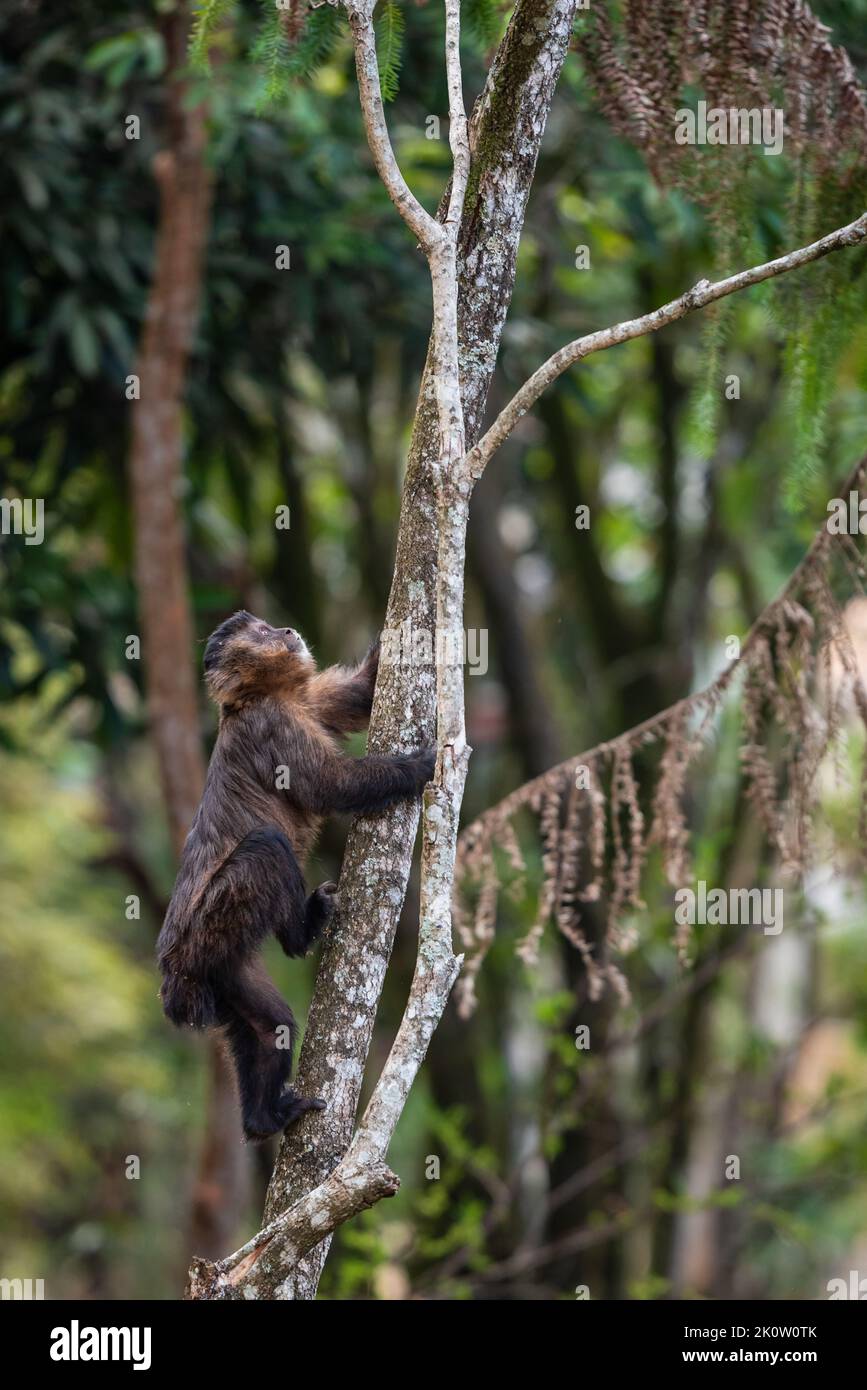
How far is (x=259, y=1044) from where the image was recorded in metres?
4.60

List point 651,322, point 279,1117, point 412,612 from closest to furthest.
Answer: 1. point 651,322
2. point 412,612
3. point 279,1117

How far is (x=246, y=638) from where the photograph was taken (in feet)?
17.0

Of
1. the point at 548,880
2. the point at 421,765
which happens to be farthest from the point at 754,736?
the point at 421,765

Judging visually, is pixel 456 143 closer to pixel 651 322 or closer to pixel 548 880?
pixel 651 322

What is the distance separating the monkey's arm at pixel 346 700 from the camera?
16.8ft

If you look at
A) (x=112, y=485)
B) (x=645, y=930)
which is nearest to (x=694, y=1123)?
(x=645, y=930)

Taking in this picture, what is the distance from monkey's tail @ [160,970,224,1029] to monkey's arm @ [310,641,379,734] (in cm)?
99

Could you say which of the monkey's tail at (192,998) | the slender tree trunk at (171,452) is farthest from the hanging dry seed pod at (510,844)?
the slender tree trunk at (171,452)

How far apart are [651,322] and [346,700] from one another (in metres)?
1.88

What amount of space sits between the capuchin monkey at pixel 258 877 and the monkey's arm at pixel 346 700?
0.08 m

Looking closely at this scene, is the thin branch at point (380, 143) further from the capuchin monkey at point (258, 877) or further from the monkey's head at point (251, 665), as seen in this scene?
the monkey's head at point (251, 665)

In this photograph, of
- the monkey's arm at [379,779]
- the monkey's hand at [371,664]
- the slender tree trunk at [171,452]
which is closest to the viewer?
the monkey's arm at [379,779]

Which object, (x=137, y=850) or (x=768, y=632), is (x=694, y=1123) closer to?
(x=137, y=850)

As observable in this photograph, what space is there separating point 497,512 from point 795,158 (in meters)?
4.46
